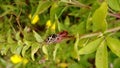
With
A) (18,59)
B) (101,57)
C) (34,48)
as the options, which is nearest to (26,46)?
(34,48)

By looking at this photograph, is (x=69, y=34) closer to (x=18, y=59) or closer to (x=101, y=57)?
(x=101, y=57)

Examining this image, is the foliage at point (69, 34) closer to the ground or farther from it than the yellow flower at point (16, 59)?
farther from it

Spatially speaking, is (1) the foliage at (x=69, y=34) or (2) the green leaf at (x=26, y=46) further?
(2) the green leaf at (x=26, y=46)

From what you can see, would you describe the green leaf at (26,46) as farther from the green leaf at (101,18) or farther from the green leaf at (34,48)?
the green leaf at (101,18)

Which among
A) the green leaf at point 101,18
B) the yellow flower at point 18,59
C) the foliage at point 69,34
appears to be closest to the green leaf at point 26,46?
the foliage at point 69,34

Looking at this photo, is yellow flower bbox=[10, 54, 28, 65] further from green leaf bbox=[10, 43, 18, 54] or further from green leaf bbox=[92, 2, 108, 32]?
green leaf bbox=[92, 2, 108, 32]

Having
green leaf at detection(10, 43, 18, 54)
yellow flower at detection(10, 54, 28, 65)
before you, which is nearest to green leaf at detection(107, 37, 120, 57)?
green leaf at detection(10, 43, 18, 54)

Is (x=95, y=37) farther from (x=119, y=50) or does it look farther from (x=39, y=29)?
(x=39, y=29)

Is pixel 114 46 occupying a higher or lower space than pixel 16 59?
higher

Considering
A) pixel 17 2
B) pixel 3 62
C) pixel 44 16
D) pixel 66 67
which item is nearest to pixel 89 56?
pixel 66 67
